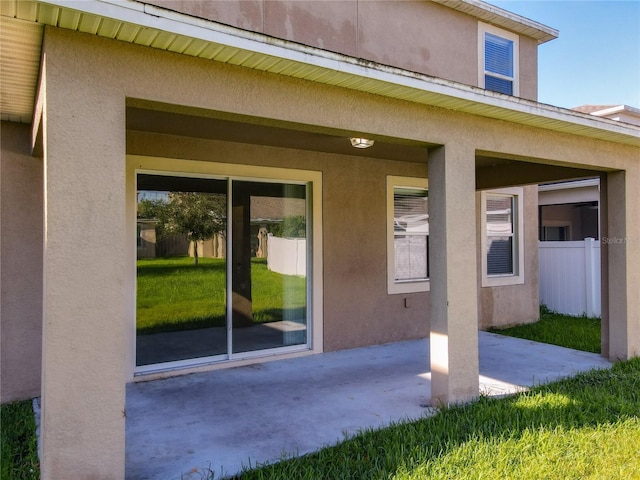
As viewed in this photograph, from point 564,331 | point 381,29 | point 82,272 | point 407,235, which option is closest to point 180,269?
point 82,272

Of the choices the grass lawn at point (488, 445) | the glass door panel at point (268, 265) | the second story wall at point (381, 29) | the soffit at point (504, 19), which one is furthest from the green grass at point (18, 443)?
the soffit at point (504, 19)

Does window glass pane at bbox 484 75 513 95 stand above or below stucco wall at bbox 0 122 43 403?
above

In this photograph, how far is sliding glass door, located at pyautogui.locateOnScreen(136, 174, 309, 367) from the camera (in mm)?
6589

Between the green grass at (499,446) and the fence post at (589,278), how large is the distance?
6.97 m

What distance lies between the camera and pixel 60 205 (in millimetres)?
3275

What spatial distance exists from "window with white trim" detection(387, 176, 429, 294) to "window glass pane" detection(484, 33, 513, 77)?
3.15 meters

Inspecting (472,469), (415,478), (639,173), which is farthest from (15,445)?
(639,173)

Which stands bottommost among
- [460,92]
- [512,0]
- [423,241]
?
[423,241]

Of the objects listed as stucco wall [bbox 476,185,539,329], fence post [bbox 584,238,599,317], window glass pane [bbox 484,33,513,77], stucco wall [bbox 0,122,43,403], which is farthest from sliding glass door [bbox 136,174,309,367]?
fence post [bbox 584,238,599,317]

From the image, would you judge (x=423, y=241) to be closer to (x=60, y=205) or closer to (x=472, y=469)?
(x=472, y=469)

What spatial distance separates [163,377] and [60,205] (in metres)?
3.86

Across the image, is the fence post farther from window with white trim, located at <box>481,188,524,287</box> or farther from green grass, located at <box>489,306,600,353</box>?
window with white trim, located at <box>481,188,524,287</box>

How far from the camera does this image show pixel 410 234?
30.4ft

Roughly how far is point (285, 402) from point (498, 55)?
28.7 feet
